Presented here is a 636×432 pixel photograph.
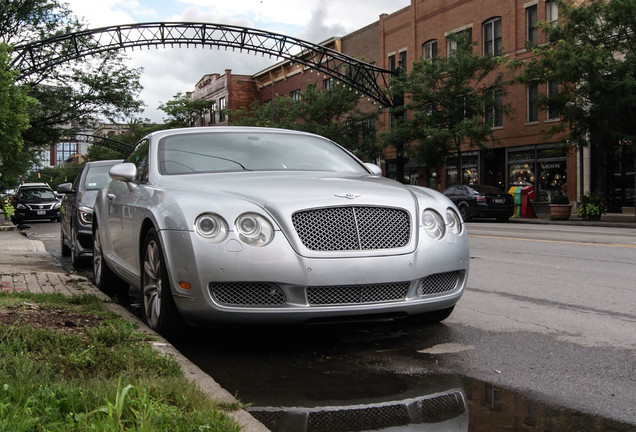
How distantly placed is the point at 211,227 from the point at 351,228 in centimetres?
96

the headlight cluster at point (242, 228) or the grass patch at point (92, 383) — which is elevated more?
the headlight cluster at point (242, 228)

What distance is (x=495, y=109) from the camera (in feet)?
108

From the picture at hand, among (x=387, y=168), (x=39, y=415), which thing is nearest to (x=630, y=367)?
(x=39, y=415)

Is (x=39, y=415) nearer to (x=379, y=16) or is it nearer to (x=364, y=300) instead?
(x=364, y=300)

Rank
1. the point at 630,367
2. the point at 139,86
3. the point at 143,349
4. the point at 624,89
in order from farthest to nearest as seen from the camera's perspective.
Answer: the point at 139,86
the point at 624,89
the point at 630,367
the point at 143,349

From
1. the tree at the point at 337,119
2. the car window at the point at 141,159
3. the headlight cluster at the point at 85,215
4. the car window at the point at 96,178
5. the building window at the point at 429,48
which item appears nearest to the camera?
the car window at the point at 141,159

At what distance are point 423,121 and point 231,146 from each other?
26.6 metres

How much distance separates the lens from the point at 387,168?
155ft

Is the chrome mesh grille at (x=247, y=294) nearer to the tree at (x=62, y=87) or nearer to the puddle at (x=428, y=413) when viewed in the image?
the puddle at (x=428, y=413)

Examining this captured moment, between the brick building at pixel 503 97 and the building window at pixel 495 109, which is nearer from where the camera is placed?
the brick building at pixel 503 97

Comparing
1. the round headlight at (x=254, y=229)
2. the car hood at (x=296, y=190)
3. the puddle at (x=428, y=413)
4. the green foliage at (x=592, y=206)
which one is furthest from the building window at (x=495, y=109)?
the puddle at (x=428, y=413)

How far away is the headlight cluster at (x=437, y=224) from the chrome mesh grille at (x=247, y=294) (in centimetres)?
123

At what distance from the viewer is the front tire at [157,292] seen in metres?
5.01

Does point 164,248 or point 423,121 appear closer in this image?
point 164,248
